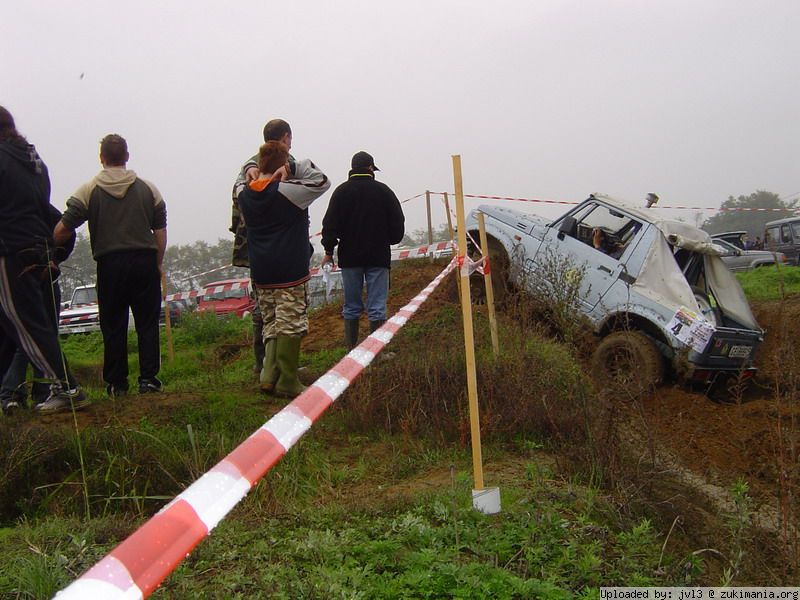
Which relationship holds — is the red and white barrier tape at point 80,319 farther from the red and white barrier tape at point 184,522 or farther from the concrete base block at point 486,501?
the red and white barrier tape at point 184,522

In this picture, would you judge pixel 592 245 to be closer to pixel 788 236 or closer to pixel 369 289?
pixel 369 289

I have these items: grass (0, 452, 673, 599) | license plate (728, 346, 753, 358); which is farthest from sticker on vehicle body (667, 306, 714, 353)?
grass (0, 452, 673, 599)

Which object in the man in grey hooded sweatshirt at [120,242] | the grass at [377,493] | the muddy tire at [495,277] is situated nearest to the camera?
the grass at [377,493]

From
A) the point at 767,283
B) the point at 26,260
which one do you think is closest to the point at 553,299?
the point at 26,260

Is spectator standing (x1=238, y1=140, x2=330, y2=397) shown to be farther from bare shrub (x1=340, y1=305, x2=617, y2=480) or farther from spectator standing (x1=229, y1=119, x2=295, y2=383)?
bare shrub (x1=340, y1=305, x2=617, y2=480)

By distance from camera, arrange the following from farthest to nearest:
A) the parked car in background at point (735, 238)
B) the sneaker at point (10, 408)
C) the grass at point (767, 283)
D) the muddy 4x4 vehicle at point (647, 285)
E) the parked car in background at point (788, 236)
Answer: the parked car in background at point (735, 238)
the parked car in background at point (788, 236)
the grass at point (767, 283)
the muddy 4x4 vehicle at point (647, 285)
the sneaker at point (10, 408)

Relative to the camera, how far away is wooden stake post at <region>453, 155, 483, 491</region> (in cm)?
352

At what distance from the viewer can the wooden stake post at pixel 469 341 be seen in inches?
139

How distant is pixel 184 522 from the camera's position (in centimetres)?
149

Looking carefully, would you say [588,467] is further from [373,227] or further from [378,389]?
[373,227]

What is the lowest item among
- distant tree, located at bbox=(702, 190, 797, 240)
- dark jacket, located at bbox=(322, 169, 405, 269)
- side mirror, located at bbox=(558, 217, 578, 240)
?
distant tree, located at bbox=(702, 190, 797, 240)

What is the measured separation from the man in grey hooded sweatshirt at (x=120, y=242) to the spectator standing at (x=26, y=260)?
0.28m

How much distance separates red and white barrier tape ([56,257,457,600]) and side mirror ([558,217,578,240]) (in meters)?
7.41

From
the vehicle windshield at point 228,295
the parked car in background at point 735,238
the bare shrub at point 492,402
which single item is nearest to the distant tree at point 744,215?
the parked car in background at point 735,238
